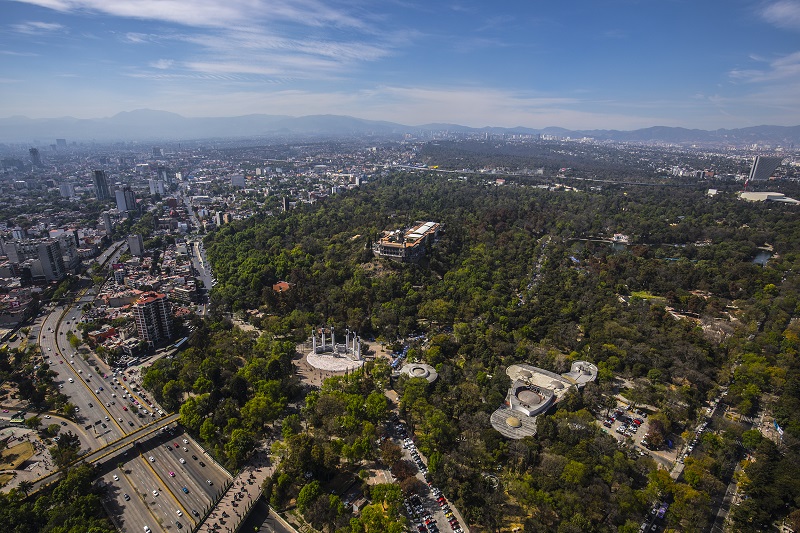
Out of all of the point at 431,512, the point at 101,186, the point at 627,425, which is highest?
the point at 101,186

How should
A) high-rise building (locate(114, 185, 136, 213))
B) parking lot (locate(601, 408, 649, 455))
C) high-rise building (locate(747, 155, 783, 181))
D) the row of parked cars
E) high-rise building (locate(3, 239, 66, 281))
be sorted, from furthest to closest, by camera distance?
high-rise building (locate(747, 155, 783, 181)) < high-rise building (locate(114, 185, 136, 213)) < high-rise building (locate(3, 239, 66, 281)) < parking lot (locate(601, 408, 649, 455)) < the row of parked cars

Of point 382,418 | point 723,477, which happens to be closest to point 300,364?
point 382,418

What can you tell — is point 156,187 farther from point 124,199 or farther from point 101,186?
point 124,199

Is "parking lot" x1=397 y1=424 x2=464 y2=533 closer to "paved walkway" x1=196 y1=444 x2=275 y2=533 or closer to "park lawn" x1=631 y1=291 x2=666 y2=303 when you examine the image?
"paved walkway" x1=196 y1=444 x2=275 y2=533

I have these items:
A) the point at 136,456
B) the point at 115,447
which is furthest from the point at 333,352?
the point at 115,447

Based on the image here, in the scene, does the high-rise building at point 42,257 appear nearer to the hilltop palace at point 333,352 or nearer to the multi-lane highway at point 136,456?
the multi-lane highway at point 136,456

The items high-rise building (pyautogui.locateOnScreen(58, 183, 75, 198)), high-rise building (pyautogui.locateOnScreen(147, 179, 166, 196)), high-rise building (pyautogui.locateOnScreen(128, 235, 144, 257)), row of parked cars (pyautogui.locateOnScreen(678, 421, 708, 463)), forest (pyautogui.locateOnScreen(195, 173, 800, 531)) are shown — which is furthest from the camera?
high-rise building (pyautogui.locateOnScreen(147, 179, 166, 196))

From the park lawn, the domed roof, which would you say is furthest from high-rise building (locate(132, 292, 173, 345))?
the park lawn

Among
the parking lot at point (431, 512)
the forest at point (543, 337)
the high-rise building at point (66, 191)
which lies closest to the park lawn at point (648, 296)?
the forest at point (543, 337)
